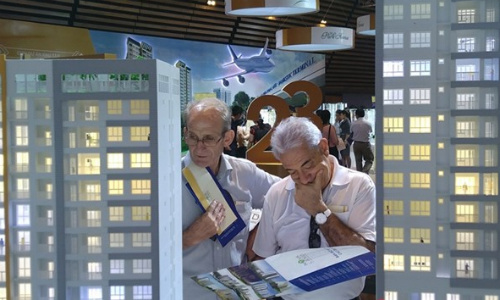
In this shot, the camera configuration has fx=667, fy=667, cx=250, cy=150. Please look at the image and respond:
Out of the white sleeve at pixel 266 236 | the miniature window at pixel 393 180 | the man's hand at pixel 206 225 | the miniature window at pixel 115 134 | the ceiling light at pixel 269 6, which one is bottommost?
the white sleeve at pixel 266 236

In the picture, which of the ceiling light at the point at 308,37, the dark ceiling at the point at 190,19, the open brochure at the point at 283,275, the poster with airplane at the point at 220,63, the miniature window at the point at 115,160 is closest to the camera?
the miniature window at the point at 115,160

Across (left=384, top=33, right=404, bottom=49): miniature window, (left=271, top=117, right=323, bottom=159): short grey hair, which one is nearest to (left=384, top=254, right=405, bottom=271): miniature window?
(left=384, top=33, right=404, bottom=49): miniature window

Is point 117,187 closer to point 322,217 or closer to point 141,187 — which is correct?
point 141,187

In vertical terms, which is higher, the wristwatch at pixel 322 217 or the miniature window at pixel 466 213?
the miniature window at pixel 466 213

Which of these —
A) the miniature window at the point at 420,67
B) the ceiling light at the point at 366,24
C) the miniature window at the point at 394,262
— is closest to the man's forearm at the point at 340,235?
the miniature window at the point at 394,262

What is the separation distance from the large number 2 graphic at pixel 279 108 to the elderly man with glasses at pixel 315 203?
19.5ft

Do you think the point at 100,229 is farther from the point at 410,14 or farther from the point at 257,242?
the point at 257,242

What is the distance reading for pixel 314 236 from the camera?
3.09 m

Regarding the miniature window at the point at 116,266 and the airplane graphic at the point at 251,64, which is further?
the airplane graphic at the point at 251,64

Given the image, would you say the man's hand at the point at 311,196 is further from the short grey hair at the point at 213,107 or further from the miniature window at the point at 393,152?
the miniature window at the point at 393,152

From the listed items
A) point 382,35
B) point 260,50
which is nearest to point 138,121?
point 382,35

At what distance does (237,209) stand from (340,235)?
1.70ft

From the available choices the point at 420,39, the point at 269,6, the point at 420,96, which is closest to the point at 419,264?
the point at 420,96

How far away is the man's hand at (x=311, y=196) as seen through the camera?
304 cm
